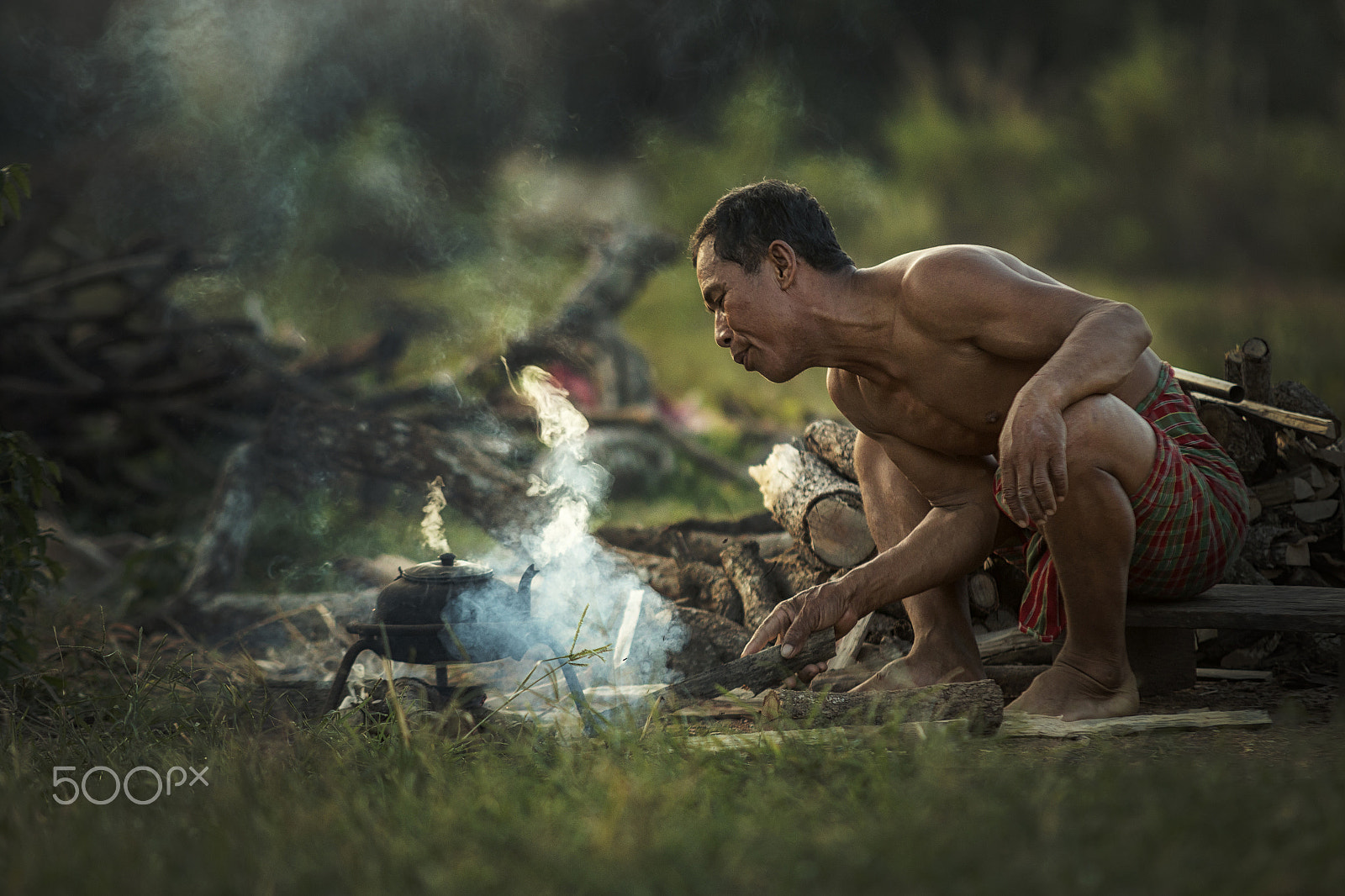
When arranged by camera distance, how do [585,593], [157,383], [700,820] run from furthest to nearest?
[157,383], [585,593], [700,820]

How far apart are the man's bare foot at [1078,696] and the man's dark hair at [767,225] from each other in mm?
1246

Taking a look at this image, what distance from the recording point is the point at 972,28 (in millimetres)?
9953

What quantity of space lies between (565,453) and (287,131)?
7805 millimetres

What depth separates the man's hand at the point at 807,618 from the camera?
2.37 metres

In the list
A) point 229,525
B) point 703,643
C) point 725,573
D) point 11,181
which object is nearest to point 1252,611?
point 703,643

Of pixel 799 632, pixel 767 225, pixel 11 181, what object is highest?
pixel 11 181

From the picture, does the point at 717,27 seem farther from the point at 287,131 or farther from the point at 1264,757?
the point at 1264,757

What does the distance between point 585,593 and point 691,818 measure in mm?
2091

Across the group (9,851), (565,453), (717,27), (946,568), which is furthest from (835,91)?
(9,851)

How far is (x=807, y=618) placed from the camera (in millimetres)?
2414

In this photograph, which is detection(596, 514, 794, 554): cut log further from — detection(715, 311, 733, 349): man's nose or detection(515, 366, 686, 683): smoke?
detection(715, 311, 733, 349): man's nose

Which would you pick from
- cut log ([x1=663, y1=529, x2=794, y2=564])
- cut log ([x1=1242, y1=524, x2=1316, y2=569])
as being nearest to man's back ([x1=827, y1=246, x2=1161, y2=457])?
cut log ([x1=1242, y1=524, x2=1316, y2=569])

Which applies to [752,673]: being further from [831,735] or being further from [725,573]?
[725,573]

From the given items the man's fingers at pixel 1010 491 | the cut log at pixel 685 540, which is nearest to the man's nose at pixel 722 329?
the man's fingers at pixel 1010 491
